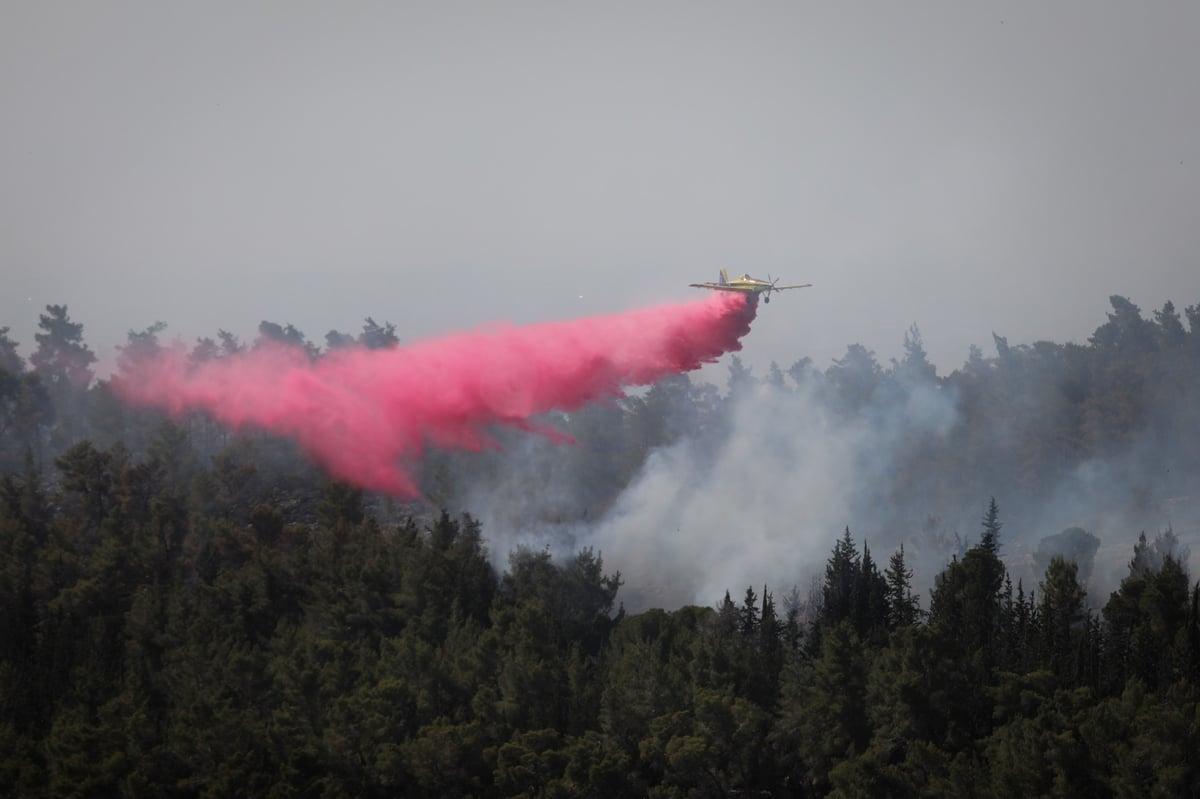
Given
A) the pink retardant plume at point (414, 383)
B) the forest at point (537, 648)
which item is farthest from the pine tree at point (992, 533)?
the pink retardant plume at point (414, 383)

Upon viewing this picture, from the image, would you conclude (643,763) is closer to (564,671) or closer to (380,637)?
(564,671)

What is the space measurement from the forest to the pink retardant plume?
14.9 ft

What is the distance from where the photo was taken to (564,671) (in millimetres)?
91875

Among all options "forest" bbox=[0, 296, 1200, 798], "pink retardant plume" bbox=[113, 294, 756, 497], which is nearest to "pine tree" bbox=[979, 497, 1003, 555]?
"forest" bbox=[0, 296, 1200, 798]

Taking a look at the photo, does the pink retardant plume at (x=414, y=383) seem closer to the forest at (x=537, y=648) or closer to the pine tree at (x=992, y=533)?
the forest at (x=537, y=648)

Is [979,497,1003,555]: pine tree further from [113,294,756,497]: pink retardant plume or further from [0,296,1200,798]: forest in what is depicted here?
[113,294,756,497]: pink retardant plume

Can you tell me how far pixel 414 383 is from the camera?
5581 inches

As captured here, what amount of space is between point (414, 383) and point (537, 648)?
52473 millimetres

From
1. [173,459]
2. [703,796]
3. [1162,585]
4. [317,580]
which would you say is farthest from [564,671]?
[173,459]

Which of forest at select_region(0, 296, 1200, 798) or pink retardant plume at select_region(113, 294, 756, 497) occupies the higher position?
pink retardant plume at select_region(113, 294, 756, 497)

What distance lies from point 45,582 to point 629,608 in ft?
185

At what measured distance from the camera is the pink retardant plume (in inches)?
4717

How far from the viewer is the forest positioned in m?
79.7

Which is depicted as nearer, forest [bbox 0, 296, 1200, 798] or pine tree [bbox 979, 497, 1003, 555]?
forest [bbox 0, 296, 1200, 798]
